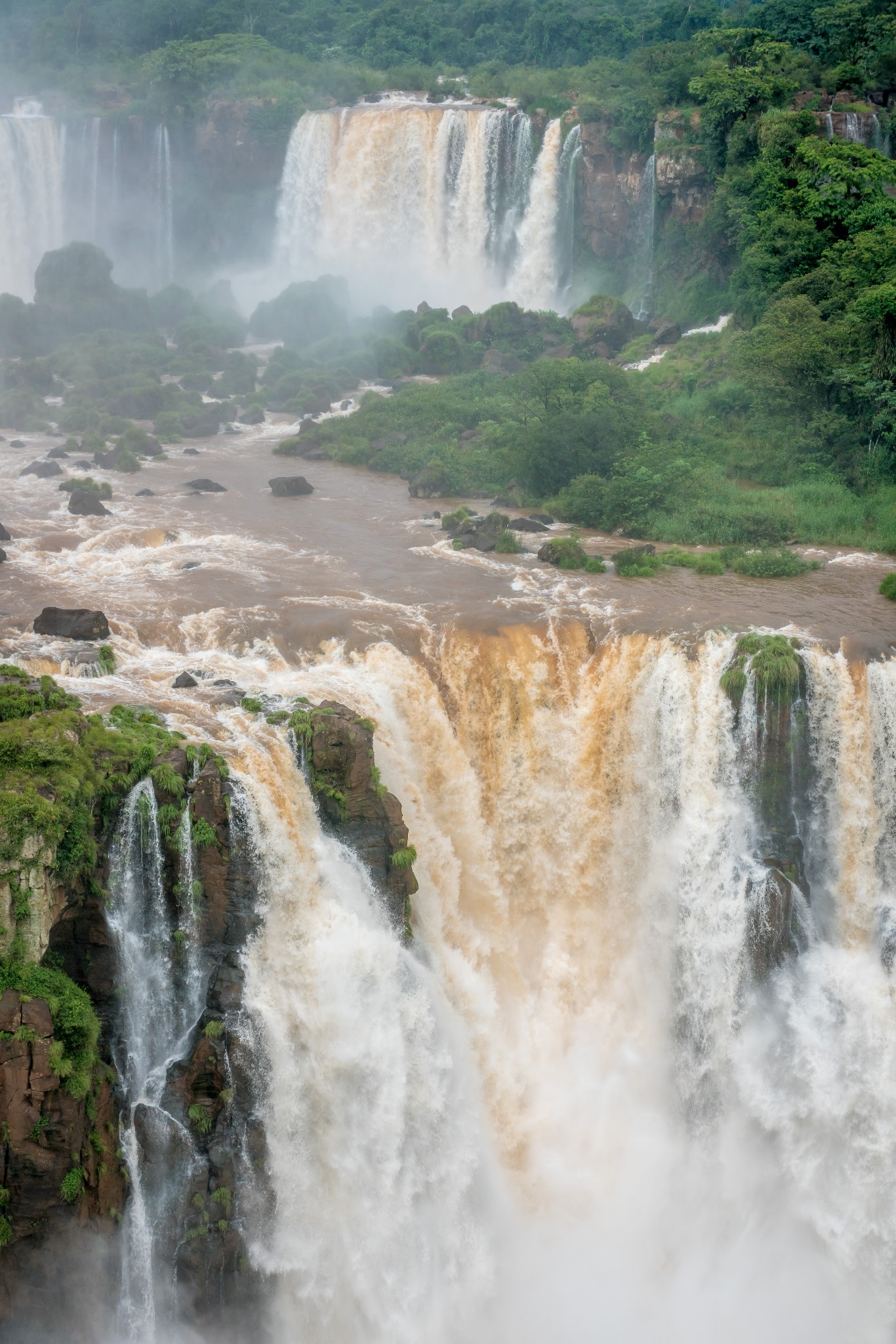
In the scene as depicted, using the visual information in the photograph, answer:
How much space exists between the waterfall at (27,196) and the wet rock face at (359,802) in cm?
4672

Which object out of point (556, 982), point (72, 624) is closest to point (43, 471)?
point (72, 624)

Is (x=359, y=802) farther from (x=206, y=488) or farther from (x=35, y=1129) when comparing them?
(x=206, y=488)

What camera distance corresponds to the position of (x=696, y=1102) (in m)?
18.8

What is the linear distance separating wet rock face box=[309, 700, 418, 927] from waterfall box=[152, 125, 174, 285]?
156ft

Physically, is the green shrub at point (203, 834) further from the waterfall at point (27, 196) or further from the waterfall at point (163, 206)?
the waterfall at point (163, 206)

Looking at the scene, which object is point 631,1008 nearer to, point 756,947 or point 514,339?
point 756,947

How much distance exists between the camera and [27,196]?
57.6 meters

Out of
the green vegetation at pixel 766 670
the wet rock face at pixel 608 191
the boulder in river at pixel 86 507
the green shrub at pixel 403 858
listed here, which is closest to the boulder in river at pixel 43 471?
the boulder in river at pixel 86 507

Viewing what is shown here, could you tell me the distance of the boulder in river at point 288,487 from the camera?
30438mm

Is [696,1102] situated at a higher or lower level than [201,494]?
lower

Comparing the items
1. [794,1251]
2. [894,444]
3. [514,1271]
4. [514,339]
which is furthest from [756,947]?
[514,339]

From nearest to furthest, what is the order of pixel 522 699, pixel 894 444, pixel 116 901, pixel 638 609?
pixel 116 901
pixel 522 699
pixel 638 609
pixel 894 444

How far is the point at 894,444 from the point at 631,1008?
50.4 feet

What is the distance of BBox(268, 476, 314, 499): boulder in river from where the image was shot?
99.9 feet
